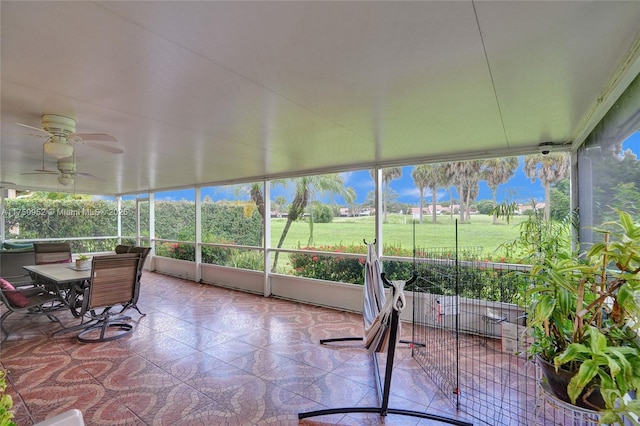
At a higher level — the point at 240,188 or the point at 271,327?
the point at 240,188

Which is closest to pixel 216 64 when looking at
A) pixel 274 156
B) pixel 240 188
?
pixel 274 156

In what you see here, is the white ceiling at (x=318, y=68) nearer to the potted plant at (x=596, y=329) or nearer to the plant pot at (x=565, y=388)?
the potted plant at (x=596, y=329)

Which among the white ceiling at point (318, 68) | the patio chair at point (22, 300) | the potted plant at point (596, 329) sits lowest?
the patio chair at point (22, 300)

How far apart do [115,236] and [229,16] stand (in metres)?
9.94

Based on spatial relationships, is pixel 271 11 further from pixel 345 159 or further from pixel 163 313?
pixel 163 313

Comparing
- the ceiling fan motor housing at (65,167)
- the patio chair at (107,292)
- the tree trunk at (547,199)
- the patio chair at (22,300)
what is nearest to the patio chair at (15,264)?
the patio chair at (22,300)

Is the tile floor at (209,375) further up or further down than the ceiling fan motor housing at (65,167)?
further down

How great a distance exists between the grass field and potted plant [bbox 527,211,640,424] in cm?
265

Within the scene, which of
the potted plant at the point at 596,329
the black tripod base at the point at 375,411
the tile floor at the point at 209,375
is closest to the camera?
the potted plant at the point at 596,329

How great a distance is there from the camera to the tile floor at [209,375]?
220cm

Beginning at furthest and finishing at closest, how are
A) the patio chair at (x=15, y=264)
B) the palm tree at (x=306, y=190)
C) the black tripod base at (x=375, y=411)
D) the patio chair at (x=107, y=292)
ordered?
the palm tree at (x=306, y=190), the patio chair at (x=15, y=264), the patio chair at (x=107, y=292), the black tripod base at (x=375, y=411)

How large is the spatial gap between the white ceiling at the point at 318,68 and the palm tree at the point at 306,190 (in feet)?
9.36

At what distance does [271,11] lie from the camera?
1127 millimetres

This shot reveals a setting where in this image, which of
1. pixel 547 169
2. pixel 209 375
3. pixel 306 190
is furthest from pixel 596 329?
pixel 306 190
